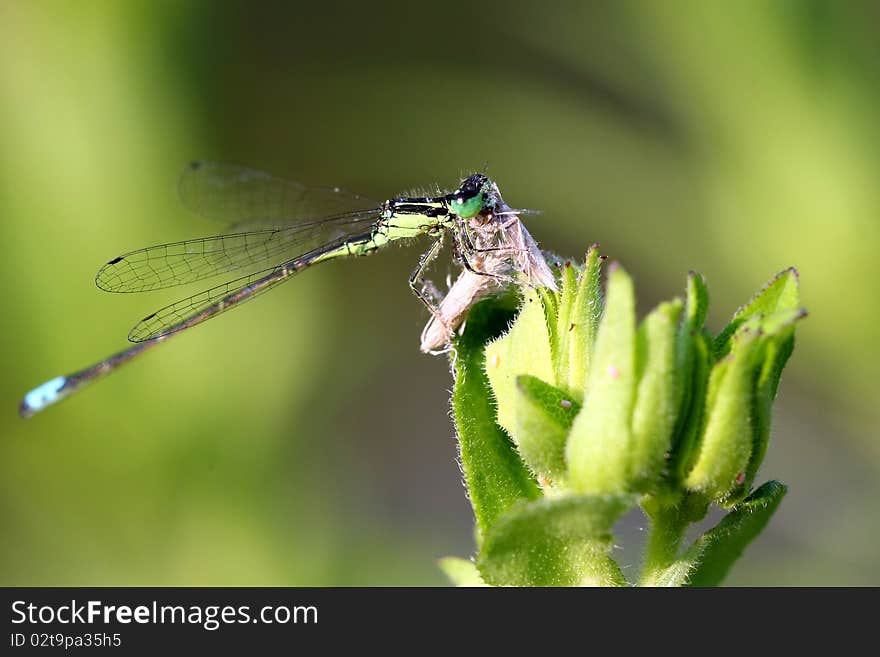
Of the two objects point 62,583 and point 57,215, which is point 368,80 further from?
point 62,583

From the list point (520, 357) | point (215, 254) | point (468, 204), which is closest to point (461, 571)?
point (520, 357)

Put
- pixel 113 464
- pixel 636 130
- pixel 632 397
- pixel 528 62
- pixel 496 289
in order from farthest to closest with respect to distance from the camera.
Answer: pixel 528 62 → pixel 636 130 → pixel 113 464 → pixel 496 289 → pixel 632 397

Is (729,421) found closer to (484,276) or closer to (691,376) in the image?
(691,376)

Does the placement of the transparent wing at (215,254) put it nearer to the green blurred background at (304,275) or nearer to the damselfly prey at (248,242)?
the damselfly prey at (248,242)

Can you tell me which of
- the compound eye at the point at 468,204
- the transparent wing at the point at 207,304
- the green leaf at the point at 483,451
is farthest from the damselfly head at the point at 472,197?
the transparent wing at the point at 207,304

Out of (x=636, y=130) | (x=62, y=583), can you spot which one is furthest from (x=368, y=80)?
(x=62, y=583)

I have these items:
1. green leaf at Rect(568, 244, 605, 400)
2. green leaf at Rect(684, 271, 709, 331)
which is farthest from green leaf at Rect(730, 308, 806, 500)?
green leaf at Rect(568, 244, 605, 400)

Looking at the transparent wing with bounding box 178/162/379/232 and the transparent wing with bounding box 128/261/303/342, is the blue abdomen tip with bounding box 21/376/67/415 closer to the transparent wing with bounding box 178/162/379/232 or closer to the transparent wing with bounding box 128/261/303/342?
the transparent wing with bounding box 128/261/303/342
